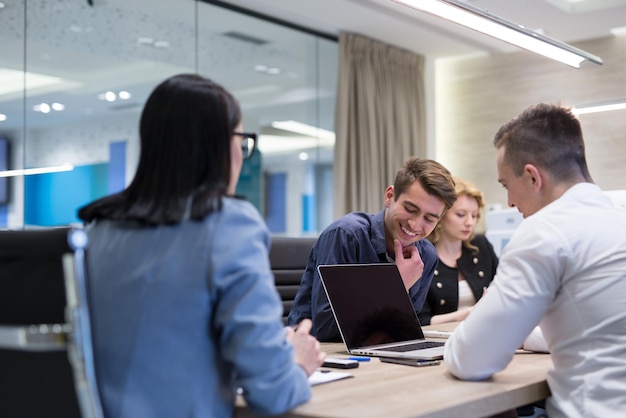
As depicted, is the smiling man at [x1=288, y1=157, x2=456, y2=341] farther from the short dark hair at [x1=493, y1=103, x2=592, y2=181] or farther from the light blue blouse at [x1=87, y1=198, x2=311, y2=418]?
the light blue blouse at [x1=87, y1=198, x2=311, y2=418]

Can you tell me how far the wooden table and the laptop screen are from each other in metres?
0.27

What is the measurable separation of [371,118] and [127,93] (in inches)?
84.6

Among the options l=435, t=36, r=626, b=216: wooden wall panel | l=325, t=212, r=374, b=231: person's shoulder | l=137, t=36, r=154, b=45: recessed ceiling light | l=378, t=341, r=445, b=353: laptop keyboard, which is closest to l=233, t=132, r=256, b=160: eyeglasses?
l=378, t=341, r=445, b=353: laptop keyboard

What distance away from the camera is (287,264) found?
319 cm

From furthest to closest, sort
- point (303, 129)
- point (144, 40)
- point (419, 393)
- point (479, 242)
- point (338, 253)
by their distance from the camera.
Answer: point (303, 129), point (144, 40), point (479, 242), point (338, 253), point (419, 393)

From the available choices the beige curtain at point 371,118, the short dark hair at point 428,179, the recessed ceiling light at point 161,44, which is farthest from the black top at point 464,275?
the recessed ceiling light at point 161,44

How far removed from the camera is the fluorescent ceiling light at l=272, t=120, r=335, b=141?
19.5 feet

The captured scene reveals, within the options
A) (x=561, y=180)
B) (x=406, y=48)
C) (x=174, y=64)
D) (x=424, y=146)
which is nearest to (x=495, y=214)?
(x=424, y=146)

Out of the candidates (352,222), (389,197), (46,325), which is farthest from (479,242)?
(46,325)

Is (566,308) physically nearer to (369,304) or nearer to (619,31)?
(369,304)

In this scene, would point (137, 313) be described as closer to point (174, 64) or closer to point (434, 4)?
point (434, 4)

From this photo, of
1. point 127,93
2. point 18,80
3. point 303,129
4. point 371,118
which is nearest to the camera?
point 18,80

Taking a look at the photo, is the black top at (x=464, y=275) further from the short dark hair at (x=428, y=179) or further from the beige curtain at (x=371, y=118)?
the beige curtain at (x=371, y=118)

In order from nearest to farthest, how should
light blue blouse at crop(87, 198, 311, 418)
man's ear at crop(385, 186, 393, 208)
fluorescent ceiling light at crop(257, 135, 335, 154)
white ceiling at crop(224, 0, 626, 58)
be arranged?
light blue blouse at crop(87, 198, 311, 418) < man's ear at crop(385, 186, 393, 208) < white ceiling at crop(224, 0, 626, 58) < fluorescent ceiling light at crop(257, 135, 335, 154)
